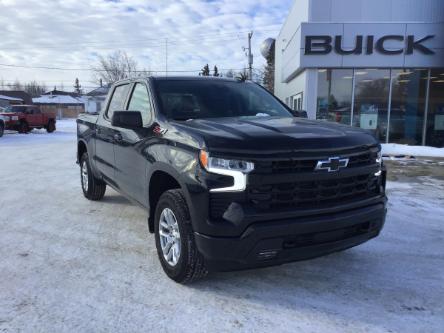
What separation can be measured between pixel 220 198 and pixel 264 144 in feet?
1.70

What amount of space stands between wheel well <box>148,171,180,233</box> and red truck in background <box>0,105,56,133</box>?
2252 centimetres

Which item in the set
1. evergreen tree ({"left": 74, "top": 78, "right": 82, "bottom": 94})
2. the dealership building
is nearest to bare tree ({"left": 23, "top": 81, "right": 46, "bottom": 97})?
evergreen tree ({"left": 74, "top": 78, "right": 82, "bottom": 94})

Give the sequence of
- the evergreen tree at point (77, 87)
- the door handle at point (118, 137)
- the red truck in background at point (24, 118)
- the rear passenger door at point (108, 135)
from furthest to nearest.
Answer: the evergreen tree at point (77, 87) < the red truck in background at point (24, 118) < the rear passenger door at point (108, 135) < the door handle at point (118, 137)

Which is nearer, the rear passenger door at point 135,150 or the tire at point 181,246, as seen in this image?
the tire at point 181,246

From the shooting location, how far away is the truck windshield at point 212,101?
4258 mm

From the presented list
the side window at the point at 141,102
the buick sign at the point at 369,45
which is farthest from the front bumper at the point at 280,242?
the buick sign at the point at 369,45

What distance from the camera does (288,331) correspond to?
291 cm

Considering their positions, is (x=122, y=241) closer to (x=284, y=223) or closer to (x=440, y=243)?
(x=284, y=223)

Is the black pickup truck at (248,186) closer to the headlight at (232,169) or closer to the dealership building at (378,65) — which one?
the headlight at (232,169)

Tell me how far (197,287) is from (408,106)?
15.0 meters

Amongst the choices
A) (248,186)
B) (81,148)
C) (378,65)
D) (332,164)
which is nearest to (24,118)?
(378,65)

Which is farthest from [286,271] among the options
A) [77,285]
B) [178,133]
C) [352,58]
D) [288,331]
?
[352,58]

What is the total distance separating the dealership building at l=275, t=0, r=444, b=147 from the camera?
601 inches

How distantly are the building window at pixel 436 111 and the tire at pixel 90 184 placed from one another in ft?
45.6
